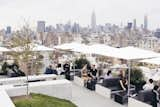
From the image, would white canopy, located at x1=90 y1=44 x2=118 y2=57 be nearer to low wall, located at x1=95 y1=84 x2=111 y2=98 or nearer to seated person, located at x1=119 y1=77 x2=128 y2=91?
seated person, located at x1=119 y1=77 x2=128 y2=91

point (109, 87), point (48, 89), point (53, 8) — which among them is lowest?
point (109, 87)

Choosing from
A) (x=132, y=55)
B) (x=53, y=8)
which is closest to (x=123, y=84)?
(x=132, y=55)

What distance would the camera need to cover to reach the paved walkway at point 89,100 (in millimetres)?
10498

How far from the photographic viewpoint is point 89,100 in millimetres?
11102

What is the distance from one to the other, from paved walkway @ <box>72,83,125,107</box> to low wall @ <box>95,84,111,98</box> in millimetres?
187

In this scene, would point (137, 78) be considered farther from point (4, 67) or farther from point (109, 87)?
point (4, 67)

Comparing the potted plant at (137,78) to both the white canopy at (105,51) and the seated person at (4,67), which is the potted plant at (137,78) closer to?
the white canopy at (105,51)

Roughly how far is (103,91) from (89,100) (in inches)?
37.6

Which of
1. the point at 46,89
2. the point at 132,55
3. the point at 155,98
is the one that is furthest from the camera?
the point at 132,55

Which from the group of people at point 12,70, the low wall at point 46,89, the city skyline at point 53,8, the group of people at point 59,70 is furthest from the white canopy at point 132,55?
the group of people at point 12,70

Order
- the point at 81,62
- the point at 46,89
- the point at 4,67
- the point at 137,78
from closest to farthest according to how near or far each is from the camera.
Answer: the point at 46,89, the point at 137,78, the point at 81,62, the point at 4,67

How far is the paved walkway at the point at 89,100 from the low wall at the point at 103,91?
0.19 metres

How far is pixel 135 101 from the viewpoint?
9.76m

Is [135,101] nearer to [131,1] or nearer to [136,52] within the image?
[136,52]
